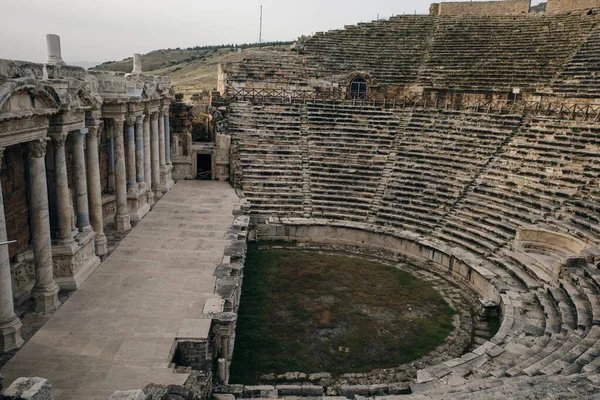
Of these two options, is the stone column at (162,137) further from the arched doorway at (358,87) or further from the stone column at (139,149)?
the arched doorway at (358,87)

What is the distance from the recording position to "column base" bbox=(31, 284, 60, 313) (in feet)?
35.5

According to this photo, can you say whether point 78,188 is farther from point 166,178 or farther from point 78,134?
point 166,178

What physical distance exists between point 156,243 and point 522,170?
1274cm

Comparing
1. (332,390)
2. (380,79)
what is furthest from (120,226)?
(380,79)

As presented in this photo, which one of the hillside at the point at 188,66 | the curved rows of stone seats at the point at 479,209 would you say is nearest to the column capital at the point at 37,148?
the curved rows of stone seats at the point at 479,209

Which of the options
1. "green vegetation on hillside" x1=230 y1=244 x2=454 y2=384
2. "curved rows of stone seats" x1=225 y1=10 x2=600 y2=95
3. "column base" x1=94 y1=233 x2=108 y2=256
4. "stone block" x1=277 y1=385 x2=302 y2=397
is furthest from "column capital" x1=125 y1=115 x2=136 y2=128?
"stone block" x1=277 y1=385 x2=302 y2=397

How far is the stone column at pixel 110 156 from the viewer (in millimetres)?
16234

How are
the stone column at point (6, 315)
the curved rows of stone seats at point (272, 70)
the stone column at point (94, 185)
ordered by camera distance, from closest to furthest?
the stone column at point (6, 315) < the stone column at point (94, 185) < the curved rows of stone seats at point (272, 70)

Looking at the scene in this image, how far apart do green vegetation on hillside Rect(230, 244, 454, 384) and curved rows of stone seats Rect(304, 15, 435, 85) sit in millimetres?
14588

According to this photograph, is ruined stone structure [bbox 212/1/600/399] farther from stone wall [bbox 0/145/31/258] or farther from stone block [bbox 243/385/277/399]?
stone wall [bbox 0/145/31/258]

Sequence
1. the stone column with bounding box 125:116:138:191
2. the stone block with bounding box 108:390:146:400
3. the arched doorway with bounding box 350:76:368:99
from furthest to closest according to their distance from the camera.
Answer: the arched doorway with bounding box 350:76:368:99 < the stone column with bounding box 125:116:138:191 < the stone block with bounding box 108:390:146:400

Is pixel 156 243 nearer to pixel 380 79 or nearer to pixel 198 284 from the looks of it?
pixel 198 284

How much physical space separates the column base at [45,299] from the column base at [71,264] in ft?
3.22

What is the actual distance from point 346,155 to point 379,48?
1131 cm
